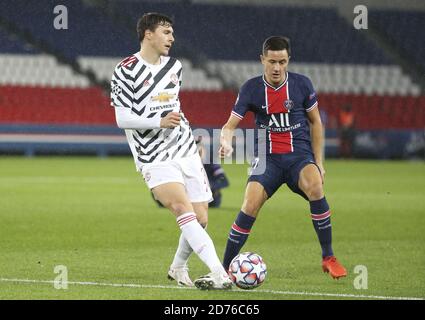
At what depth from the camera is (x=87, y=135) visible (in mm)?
30297

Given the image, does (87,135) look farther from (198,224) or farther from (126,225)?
(198,224)

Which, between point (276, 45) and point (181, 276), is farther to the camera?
point (276, 45)

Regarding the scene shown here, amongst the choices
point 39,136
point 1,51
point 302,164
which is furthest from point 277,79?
point 1,51

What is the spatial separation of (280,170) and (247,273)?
4.16 feet

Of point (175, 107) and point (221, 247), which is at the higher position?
point (175, 107)

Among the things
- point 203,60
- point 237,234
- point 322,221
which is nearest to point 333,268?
point 322,221

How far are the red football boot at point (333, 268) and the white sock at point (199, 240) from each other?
3.98ft

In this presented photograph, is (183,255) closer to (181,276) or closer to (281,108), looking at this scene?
(181,276)

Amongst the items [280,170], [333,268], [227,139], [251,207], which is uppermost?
[227,139]

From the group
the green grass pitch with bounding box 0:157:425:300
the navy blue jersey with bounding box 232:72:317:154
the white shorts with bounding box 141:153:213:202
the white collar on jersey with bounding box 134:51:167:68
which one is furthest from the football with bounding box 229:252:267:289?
the white collar on jersey with bounding box 134:51:167:68

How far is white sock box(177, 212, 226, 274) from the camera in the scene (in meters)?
7.88

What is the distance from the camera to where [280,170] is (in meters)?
9.02

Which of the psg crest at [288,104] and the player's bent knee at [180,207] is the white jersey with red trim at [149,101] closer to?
the player's bent knee at [180,207]

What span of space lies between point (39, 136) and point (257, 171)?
21365mm
